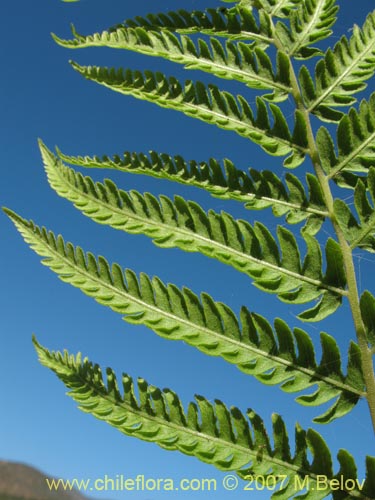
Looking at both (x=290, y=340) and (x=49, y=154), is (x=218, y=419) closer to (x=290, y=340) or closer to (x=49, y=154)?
(x=290, y=340)

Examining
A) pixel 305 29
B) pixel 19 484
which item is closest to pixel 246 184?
pixel 305 29

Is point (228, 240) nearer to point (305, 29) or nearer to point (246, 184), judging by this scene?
A: point (246, 184)

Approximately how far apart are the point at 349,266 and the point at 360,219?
142 millimetres

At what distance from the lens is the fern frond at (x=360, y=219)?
5.04ft

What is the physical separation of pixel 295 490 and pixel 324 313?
48 centimetres

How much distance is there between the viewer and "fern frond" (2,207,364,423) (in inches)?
57.1

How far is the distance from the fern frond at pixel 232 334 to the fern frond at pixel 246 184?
383 millimetres

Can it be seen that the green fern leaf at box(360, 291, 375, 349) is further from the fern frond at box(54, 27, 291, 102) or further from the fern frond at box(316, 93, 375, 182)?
the fern frond at box(54, 27, 291, 102)

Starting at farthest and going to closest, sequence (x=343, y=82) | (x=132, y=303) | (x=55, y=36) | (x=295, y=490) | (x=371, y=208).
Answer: (x=55, y=36), (x=343, y=82), (x=132, y=303), (x=371, y=208), (x=295, y=490)

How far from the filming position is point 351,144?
5.57ft

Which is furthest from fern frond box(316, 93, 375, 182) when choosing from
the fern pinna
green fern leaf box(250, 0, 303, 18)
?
green fern leaf box(250, 0, 303, 18)

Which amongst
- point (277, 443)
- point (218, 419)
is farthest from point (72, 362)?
point (277, 443)

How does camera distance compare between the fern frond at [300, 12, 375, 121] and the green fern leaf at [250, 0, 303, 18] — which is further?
the green fern leaf at [250, 0, 303, 18]

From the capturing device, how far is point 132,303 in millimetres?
1645
